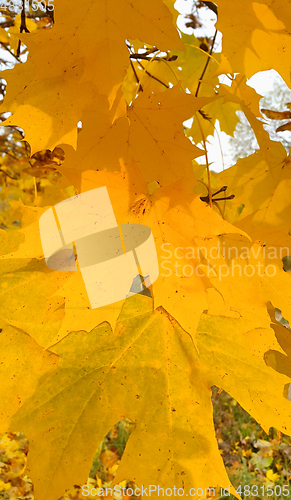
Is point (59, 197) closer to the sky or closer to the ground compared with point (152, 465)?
closer to the sky

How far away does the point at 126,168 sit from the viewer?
1.92 ft

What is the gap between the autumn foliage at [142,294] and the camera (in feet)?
1.80

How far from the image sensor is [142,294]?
0.78m

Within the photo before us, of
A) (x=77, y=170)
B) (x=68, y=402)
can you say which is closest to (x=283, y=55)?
(x=77, y=170)

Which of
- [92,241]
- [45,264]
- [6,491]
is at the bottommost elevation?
[6,491]

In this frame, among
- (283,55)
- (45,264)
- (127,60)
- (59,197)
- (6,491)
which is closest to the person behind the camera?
(127,60)

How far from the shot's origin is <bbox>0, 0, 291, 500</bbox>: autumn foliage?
548 mm

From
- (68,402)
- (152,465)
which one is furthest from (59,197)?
(152,465)

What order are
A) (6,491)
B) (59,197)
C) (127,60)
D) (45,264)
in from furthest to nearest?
→ (6,491) → (59,197) → (45,264) → (127,60)

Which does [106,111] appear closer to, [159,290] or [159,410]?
[159,290]

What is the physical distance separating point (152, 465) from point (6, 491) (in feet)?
8.70

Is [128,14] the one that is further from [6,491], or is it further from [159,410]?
[6,491]

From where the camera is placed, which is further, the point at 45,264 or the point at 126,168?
the point at 45,264

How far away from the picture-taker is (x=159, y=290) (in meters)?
0.55
